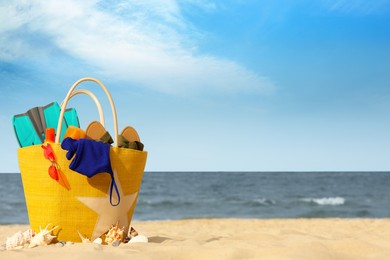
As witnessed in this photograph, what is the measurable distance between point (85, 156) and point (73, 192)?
0.35 m

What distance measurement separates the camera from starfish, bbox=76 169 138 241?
345 cm

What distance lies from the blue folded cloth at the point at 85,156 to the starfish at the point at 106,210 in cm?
24

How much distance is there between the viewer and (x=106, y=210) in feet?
11.6

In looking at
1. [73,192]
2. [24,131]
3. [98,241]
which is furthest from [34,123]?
[98,241]

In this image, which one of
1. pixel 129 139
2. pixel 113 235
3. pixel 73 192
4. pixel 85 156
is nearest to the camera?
pixel 85 156

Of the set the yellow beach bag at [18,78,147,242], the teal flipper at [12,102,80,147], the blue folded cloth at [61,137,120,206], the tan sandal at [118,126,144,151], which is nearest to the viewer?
the blue folded cloth at [61,137,120,206]

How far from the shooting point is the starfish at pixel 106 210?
3449mm

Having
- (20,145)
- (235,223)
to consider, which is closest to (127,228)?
(20,145)

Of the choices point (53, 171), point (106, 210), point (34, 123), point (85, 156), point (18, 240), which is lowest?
point (18, 240)

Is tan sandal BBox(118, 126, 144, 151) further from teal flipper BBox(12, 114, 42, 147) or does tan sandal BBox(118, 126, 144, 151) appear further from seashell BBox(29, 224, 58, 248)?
seashell BBox(29, 224, 58, 248)

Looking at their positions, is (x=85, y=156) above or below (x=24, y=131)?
below

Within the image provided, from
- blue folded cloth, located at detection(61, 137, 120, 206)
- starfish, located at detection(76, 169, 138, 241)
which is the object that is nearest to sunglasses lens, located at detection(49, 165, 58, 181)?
blue folded cloth, located at detection(61, 137, 120, 206)

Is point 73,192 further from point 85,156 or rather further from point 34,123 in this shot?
point 34,123

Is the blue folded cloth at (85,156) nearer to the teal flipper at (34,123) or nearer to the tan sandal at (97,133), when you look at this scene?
the tan sandal at (97,133)
